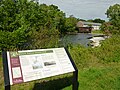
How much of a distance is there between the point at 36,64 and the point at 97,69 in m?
3.66

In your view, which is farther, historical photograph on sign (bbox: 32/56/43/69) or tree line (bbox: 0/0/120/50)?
tree line (bbox: 0/0/120/50)

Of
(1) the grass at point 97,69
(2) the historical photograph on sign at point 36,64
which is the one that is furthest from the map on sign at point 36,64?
(1) the grass at point 97,69

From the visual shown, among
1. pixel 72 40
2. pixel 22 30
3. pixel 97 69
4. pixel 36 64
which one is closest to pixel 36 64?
pixel 36 64

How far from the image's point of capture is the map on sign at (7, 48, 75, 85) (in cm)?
400

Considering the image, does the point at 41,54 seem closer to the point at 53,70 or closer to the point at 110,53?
the point at 53,70

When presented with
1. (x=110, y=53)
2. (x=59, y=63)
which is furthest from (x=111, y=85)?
(x=110, y=53)

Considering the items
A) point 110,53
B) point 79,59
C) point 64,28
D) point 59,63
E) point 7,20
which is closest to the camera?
point 59,63

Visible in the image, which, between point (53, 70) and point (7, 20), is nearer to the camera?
point (53, 70)

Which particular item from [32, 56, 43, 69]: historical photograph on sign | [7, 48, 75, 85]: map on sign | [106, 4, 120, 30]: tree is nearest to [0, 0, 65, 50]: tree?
[7, 48, 75, 85]: map on sign

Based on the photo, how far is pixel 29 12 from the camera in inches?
738

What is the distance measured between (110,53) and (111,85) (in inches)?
175

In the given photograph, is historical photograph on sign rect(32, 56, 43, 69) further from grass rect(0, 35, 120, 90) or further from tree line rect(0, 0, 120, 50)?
tree line rect(0, 0, 120, 50)

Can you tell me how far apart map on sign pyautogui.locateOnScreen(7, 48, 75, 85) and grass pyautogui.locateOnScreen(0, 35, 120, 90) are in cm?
117

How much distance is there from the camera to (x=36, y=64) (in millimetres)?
4398
